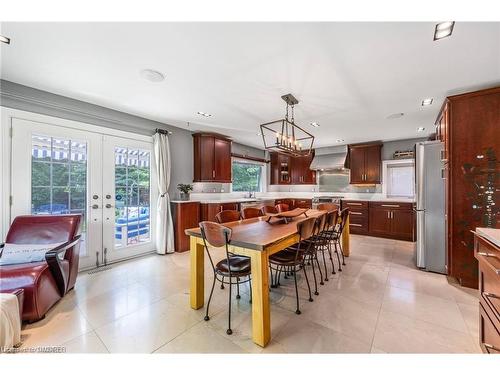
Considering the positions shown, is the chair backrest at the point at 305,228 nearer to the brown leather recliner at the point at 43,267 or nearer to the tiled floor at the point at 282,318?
the tiled floor at the point at 282,318

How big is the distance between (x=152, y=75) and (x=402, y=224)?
5711mm

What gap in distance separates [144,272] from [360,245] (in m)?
4.20

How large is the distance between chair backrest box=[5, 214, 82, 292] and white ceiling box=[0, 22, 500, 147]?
1.63m

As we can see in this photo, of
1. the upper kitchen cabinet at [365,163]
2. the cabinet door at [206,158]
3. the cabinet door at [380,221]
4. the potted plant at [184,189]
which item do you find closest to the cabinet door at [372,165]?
the upper kitchen cabinet at [365,163]

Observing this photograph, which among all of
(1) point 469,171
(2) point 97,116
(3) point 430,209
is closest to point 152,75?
(2) point 97,116

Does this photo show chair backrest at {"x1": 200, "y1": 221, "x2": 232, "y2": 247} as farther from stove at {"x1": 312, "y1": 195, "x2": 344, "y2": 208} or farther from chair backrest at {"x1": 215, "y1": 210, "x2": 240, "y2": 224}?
stove at {"x1": 312, "y1": 195, "x2": 344, "y2": 208}

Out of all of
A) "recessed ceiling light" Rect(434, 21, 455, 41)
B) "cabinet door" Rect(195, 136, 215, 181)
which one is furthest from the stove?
"recessed ceiling light" Rect(434, 21, 455, 41)

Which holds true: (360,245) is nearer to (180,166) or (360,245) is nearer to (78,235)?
(180,166)

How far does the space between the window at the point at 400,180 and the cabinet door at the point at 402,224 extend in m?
0.84

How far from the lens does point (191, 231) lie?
7.22 ft

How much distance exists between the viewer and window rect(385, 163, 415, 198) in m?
5.48

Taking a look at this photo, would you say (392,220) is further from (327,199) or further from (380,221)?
(327,199)

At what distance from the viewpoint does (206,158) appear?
15.5 ft

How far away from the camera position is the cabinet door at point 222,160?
4902 millimetres
